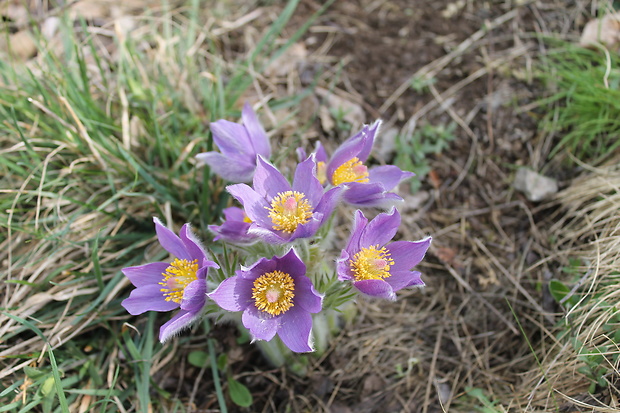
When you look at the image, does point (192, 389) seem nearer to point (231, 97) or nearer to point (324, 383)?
point (324, 383)

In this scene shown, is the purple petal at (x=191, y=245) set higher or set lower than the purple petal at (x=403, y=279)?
higher

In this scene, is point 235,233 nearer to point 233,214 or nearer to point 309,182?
point 233,214

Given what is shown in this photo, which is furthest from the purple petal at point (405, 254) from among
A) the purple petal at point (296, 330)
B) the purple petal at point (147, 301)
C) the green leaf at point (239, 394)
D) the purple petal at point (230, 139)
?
the green leaf at point (239, 394)

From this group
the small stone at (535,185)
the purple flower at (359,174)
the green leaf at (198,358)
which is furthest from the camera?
the small stone at (535,185)

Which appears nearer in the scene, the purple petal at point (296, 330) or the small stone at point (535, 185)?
the purple petal at point (296, 330)

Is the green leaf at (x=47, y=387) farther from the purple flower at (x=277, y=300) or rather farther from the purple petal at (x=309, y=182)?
the purple petal at (x=309, y=182)

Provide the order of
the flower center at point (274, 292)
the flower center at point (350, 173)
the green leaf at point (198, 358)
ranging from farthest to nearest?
the green leaf at point (198, 358) → the flower center at point (350, 173) → the flower center at point (274, 292)

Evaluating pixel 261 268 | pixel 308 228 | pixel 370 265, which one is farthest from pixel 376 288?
pixel 261 268

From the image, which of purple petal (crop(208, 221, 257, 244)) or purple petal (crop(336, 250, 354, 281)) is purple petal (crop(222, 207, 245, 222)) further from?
purple petal (crop(336, 250, 354, 281))
